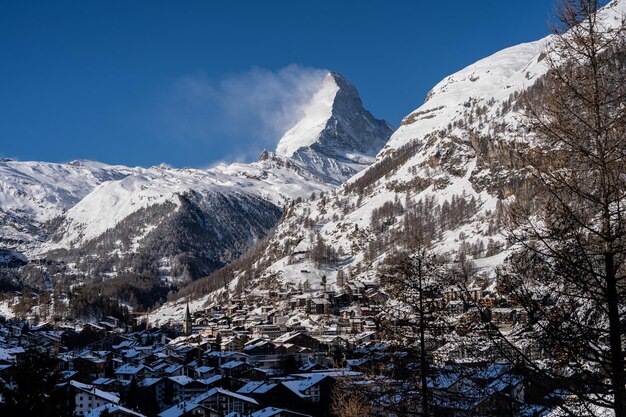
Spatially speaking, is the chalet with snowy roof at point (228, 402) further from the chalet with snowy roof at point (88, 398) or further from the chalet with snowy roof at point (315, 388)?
the chalet with snowy roof at point (88, 398)

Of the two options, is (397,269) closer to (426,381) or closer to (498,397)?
(426,381)

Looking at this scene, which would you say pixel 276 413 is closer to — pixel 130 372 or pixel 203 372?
pixel 203 372

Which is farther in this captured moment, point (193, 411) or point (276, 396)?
point (276, 396)

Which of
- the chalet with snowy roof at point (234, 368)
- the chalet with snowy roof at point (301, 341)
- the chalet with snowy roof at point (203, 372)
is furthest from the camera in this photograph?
the chalet with snowy roof at point (301, 341)

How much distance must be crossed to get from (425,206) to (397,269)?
167m

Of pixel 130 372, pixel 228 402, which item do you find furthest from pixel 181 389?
pixel 130 372

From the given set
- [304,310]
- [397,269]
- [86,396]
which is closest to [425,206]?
[304,310]

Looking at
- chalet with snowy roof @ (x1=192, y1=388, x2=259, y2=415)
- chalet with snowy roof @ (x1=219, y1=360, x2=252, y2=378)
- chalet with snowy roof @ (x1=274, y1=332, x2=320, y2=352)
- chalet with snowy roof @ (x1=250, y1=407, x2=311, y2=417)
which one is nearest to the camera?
chalet with snowy roof @ (x1=250, y1=407, x2=311, y2=417)

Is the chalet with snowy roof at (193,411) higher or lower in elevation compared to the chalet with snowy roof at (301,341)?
lower

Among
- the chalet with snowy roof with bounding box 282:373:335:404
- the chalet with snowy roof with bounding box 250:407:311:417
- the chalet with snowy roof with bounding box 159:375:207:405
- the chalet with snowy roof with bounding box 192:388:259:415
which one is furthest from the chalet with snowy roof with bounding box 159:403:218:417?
the chalet with snowy roof with bounding box 159:375:207:405

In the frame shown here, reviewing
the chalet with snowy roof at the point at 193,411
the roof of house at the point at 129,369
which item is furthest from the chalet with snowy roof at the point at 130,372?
the chalet with snowy roof at the point at 193,411

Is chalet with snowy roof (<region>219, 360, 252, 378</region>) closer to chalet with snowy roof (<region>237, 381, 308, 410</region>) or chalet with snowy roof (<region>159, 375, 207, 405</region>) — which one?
chalet with snowy roof (<region>159, 375, 207, 405</region>)

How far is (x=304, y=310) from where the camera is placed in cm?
13012

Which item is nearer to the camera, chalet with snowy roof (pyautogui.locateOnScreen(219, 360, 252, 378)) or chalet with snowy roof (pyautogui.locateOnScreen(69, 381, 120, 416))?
chalet with snowy roof (pyautogui.locateOnScreen(69, 381, 120, 416))
